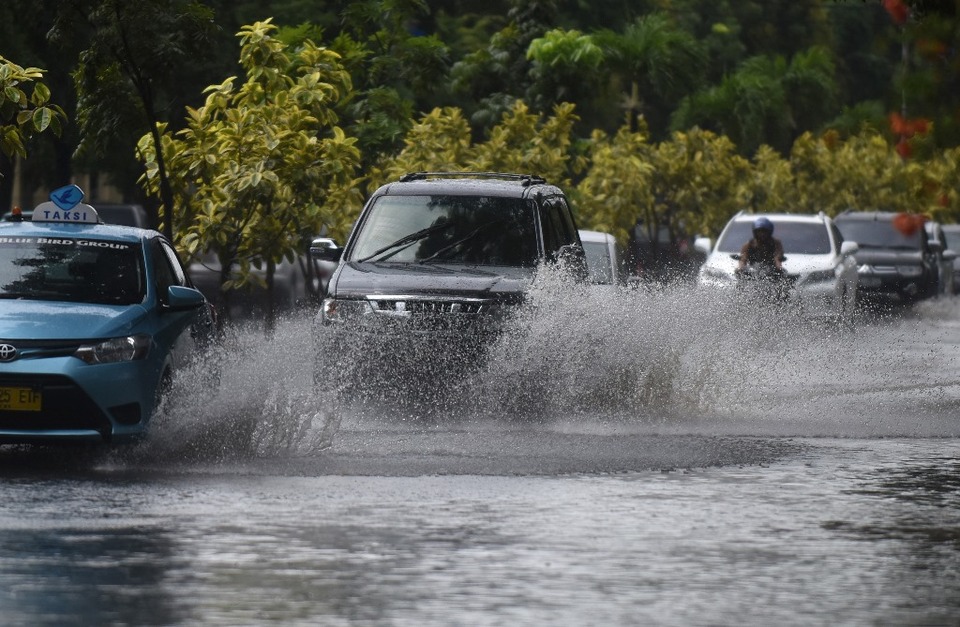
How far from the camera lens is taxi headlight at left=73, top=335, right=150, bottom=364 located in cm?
1353

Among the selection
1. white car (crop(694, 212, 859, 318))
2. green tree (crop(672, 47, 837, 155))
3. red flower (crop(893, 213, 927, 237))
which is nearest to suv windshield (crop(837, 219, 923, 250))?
white car (crop(694, 212, 859, 318))

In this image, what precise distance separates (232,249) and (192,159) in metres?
1.23

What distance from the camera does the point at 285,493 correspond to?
1228 centimetres

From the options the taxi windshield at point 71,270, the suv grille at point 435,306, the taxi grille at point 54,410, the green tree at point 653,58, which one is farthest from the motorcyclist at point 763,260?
the green tree at point 653,58

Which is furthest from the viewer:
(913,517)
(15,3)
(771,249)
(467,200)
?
(15,3)

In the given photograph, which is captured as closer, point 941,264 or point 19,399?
point 19,399

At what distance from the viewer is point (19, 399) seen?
13.3 m

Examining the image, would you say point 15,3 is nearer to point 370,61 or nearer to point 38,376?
point 370,61

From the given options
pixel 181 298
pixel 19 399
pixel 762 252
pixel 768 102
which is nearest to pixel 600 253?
pixel 762 252

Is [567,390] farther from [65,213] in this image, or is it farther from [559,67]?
[559,67]

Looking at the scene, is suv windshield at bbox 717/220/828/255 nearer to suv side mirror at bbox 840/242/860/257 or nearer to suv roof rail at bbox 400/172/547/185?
suv side mirror at bbox 840/242/860/257

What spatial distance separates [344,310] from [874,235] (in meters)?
27.8

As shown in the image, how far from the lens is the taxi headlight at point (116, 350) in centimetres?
1353

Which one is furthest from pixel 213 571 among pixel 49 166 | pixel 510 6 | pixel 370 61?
pixel 510 6
